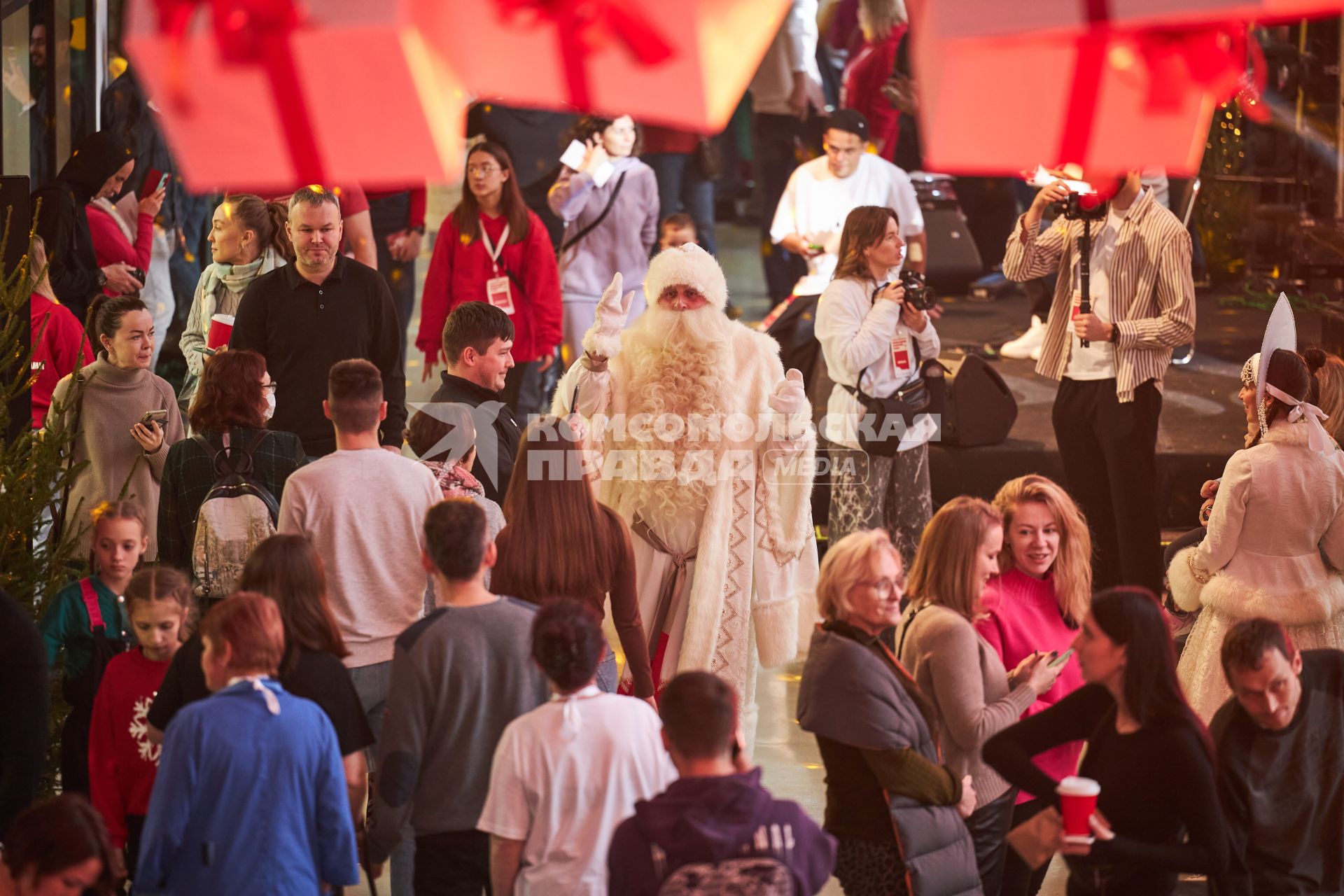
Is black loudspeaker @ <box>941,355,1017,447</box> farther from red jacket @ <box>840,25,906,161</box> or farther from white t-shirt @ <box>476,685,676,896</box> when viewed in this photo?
white t-shirt @ <box>476,685,676,896</box>

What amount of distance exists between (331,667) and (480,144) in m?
3.92

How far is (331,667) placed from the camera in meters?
3.63

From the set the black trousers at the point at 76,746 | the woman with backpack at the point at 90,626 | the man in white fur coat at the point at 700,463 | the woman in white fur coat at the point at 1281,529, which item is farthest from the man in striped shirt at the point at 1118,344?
the black trousers at the point at 76,746

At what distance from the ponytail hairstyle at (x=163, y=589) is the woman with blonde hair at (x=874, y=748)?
150cm

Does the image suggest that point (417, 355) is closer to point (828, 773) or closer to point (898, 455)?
point (898, 455)

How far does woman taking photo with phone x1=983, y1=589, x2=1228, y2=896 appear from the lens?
3162 millimetres

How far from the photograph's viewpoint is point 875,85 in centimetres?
1024

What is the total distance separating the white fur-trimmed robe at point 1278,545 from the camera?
4926 mm

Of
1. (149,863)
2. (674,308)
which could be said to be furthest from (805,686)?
(674,308)

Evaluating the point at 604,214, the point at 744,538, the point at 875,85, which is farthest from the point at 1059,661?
the point at 875,85

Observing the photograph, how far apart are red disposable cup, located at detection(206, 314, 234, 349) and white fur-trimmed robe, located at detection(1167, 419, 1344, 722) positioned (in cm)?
360

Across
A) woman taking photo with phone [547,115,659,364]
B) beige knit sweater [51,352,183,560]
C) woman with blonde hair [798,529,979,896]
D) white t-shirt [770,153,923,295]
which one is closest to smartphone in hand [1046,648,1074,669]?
woman with blonde hair [798,529,979,896]

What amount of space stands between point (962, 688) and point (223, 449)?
7.19 feet

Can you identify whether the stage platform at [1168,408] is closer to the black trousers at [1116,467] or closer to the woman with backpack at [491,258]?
the black trousers at [1116,467]
